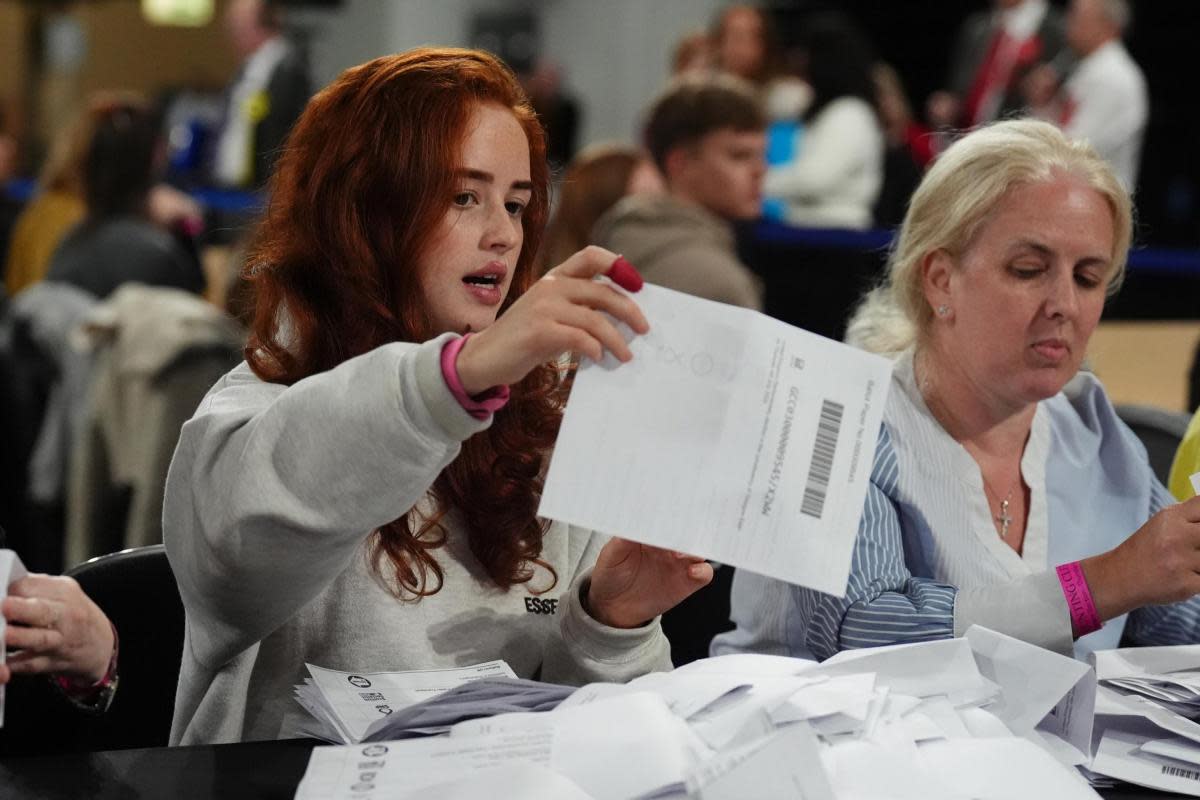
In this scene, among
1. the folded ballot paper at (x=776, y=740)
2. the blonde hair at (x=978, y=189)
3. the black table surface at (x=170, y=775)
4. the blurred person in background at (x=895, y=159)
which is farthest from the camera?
the blurred person in background at (x=895, y=159)

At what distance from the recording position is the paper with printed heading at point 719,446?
4.50ft

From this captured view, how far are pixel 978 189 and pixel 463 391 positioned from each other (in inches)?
39.3

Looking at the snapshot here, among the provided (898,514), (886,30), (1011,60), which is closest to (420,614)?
(898,514)

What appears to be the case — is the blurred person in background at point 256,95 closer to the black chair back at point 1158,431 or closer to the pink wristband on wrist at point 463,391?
the black chair back at point 1158,431

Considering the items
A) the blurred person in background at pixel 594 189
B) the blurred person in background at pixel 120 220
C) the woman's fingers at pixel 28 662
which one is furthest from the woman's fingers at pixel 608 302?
the blurred person in background at pixel 120 220

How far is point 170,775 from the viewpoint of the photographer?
56.8 inches

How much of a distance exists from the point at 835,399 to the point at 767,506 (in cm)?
12

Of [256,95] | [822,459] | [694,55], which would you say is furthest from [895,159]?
[822,459]

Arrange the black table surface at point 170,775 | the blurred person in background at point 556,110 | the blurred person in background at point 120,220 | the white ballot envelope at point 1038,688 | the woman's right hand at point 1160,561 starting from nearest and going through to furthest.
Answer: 1. the black table surface at point 170,775
2. the white ballot envelope at point 1038,688
3. the woman's right hand at point 1160,561
4. the blurred person in background at point 120,220
5. the blurred person in background at point 556,110

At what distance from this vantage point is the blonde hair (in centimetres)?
213

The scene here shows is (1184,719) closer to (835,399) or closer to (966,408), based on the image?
(835,399)

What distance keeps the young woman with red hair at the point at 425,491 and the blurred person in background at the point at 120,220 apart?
10.8 ft

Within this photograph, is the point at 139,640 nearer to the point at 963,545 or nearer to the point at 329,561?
the point at 329,561

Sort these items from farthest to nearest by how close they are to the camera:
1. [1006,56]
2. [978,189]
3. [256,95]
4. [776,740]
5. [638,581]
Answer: [256,95]
[1006,56]
[978,189]
[638,581]
[776,740]
